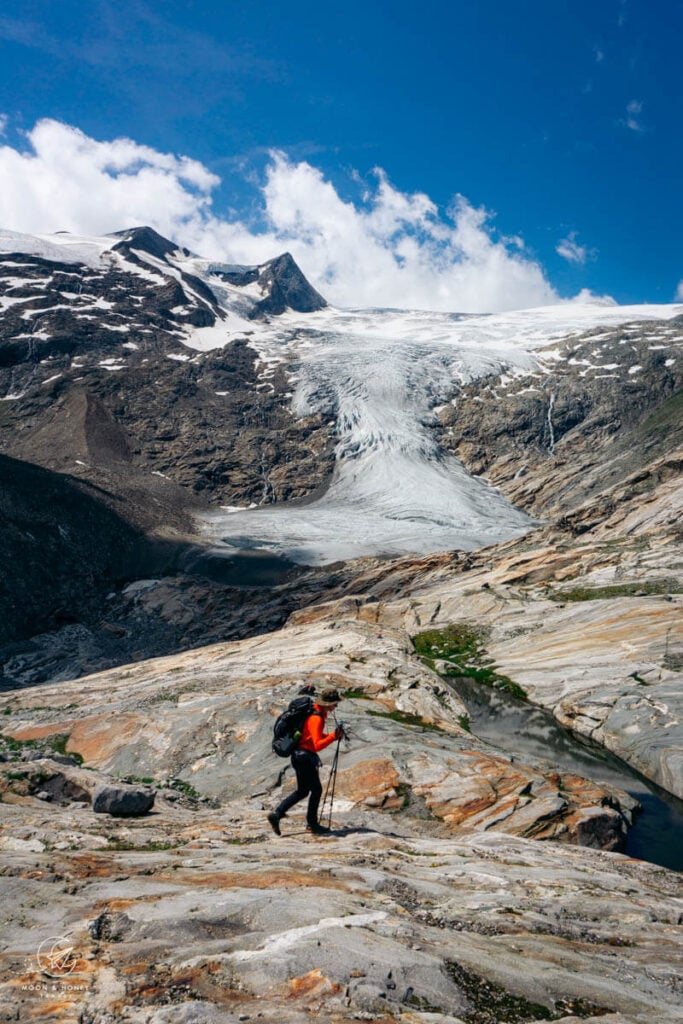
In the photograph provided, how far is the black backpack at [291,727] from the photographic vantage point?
11008 millimetres

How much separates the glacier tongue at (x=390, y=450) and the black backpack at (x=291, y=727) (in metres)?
63.1

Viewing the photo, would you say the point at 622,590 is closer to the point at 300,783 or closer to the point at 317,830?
the point at 317,830

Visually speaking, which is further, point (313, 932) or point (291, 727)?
point (291, 727)

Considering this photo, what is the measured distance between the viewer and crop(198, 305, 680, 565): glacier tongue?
8462 cm

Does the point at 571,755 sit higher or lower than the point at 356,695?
lower

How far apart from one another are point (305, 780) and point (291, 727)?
1.03 meters

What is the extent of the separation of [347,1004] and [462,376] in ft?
473

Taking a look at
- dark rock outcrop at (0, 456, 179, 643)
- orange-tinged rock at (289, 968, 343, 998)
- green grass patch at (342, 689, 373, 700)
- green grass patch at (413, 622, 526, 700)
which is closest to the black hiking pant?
orange-tinged rock at (289, 968, 343, 998)

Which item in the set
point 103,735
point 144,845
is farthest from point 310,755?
point 103,735

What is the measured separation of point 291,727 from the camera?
1114cm

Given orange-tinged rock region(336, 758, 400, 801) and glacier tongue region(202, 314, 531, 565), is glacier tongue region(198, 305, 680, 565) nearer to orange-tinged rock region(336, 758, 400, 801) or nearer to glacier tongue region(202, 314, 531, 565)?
glacier tongue region(202, 314, 531, 565)

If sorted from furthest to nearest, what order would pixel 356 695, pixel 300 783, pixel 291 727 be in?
pixel 356 695 → pixel 300 783 → pixel 291 727

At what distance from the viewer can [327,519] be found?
94.8 meters

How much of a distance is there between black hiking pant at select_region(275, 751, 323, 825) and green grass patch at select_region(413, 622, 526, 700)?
1859 cm
